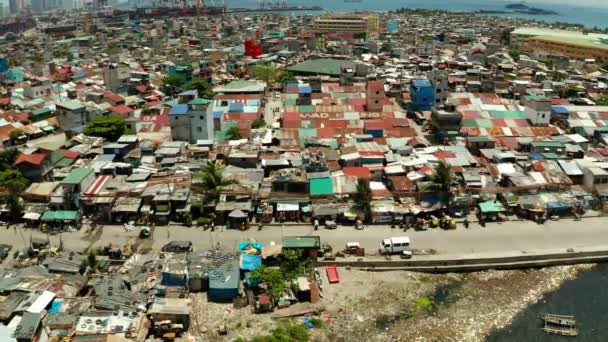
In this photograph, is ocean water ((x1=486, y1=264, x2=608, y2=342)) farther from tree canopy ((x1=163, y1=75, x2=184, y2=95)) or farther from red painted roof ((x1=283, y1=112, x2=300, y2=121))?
tree canopy ((x1=163, y1=75, x2=184, y2=95))

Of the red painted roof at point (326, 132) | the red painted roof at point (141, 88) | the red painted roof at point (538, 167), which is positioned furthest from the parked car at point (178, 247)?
the red painted roof at point (141, 88)

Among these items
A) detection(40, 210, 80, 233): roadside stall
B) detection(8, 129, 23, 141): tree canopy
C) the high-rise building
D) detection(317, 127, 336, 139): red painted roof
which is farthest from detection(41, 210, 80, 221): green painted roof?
the high-rise building

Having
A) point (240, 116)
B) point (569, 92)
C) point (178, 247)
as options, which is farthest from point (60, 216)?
point (569, 92)

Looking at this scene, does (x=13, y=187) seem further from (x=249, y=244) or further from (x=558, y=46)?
(x=558, y=46)

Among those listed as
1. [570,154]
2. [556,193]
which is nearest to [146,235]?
[556,193]

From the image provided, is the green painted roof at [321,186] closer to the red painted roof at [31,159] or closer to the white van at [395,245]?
the white van at [395,245]

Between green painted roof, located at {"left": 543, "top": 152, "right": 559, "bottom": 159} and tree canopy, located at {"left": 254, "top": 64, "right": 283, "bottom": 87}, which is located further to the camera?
tree canopy, located at {"left": 254, "top": 64, "right": 283, "bottom": 87}

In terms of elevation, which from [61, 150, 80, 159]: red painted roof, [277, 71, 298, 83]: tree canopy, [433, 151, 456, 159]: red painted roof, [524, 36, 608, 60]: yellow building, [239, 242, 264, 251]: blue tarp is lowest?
[239, 242, 264, 251]: blue tarp
